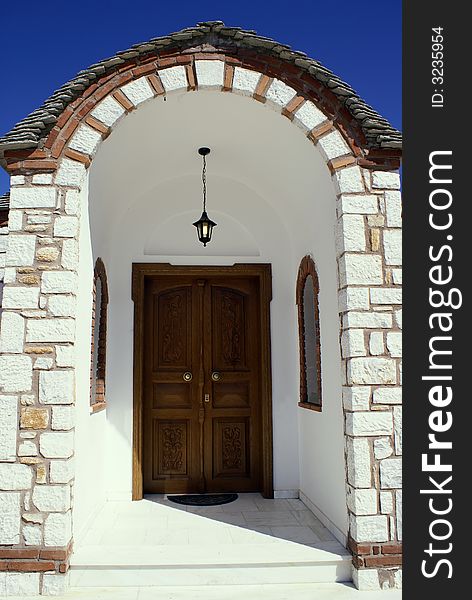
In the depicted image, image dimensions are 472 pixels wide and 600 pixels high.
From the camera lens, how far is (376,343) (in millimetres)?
3975

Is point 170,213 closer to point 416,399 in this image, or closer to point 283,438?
point 283,438

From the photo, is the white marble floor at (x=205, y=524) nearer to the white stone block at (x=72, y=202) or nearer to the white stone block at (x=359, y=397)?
the white stone block at (x=359, y=397)

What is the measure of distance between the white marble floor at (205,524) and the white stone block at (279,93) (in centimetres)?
343

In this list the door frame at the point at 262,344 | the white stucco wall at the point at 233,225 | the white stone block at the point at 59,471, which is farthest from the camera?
the door frame at the point at 262,344

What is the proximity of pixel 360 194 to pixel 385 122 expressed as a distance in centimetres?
64

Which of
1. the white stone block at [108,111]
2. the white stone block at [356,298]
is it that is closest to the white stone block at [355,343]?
the white stone block at [356,298]

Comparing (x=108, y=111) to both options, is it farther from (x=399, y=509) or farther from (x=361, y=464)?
(x=399, y=509)

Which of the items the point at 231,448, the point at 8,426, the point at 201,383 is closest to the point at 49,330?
the point at 8,426

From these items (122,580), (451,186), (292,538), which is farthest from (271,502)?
(451,186)

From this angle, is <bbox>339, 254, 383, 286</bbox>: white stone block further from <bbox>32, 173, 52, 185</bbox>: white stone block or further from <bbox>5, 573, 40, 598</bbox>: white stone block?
<bbox>5, 573, 40, 598</bbox>: white stone block

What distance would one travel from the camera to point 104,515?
509 cm

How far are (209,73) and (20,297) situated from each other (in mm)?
2228

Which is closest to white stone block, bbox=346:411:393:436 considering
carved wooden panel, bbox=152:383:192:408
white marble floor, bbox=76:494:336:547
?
white marble floor, bbox=76:494:336:547

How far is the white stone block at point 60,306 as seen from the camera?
3857mm
